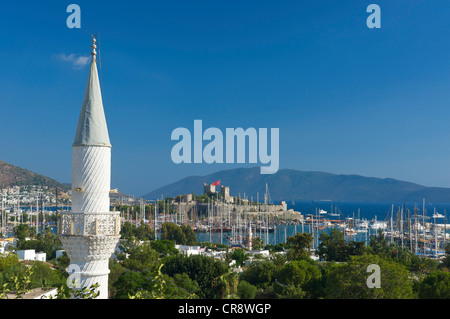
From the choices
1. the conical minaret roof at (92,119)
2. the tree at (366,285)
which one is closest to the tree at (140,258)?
the tree at (366,285)

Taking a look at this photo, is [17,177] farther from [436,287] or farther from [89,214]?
[89,214]

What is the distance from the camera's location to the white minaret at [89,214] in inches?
390

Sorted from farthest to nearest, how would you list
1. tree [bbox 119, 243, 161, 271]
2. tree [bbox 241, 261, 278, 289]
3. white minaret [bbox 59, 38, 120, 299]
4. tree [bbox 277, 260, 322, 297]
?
1. tree [bbox 119, 243, 161, 271]
2. tree [bbox 241, 261, 278, 289]
3. tree [bbox 277, 260, 322, 297]
4. white minaret [bbox 59, 38, 120, 299]

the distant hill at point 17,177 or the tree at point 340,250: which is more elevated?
the distant hill at point 17,177

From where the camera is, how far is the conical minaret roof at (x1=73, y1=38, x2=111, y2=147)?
10.1m

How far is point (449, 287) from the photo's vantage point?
1897 cm

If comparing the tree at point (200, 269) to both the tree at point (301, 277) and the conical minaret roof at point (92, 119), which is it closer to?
the tree at point (301, 277)

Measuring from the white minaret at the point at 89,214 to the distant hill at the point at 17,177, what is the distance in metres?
187

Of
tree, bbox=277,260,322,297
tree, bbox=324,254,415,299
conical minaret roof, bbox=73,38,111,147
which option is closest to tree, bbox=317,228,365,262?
tree, bbox=277,260,322,297

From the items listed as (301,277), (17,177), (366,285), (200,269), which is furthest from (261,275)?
(17,177)

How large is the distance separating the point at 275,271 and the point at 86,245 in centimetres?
1720

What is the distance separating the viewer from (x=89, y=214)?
9.95 m

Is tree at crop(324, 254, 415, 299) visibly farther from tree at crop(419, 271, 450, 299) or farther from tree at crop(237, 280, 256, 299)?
tree at crop(237, 280, 256, 299)
